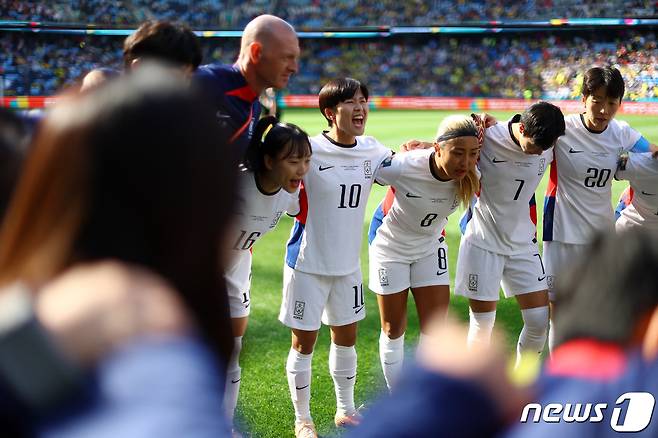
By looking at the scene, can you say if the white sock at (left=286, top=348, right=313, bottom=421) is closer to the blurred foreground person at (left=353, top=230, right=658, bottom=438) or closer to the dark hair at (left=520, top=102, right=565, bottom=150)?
the dark hair at (left=520, top=102, right=565, bottom=150)

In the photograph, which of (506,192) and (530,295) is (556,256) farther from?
(506,192)

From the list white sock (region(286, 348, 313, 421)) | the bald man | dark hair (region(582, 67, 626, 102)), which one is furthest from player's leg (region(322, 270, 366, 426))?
dark hair (region(582, 67, 626, 102))

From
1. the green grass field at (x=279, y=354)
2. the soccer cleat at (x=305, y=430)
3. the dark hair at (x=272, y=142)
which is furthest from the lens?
the green grass field at (x=279, y=354)

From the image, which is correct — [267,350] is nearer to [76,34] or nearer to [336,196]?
[336,196]

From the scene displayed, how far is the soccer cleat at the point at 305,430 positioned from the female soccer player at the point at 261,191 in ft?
1.39

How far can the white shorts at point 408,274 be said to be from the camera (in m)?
5.12

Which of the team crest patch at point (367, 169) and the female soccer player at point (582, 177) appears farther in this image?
the female soccer player at point (582, 177)

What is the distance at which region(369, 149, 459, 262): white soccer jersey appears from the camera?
16.8 ft

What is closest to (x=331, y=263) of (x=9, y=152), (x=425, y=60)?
(x=9, y=152)

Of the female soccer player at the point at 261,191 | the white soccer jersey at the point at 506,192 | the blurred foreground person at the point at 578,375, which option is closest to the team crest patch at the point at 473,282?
the white soccer jersey at the point at 506,192

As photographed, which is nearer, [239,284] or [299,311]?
[239,284]

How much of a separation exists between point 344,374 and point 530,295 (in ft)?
4.81

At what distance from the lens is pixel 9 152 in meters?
1.49

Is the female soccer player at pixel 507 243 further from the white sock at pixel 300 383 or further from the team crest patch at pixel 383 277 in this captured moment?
the white sock at pixel 300 383
